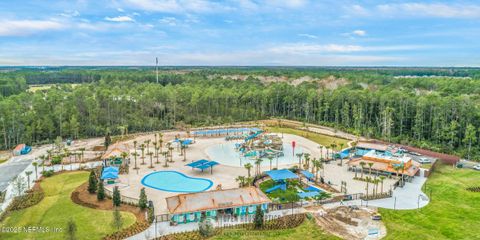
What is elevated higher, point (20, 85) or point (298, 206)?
point (20, 85)

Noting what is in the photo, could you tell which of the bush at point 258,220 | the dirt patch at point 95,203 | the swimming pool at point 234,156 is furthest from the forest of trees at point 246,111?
the bush at point 258,220

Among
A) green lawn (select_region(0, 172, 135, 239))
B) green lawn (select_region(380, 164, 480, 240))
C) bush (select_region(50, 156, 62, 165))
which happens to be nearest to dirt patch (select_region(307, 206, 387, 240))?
green lawn (select_region(380, 164, 480, 240))

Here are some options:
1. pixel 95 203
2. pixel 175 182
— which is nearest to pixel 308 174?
pixel 175 182

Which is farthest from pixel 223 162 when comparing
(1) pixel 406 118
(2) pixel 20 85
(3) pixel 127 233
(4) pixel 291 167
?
(2) pixel 20 85

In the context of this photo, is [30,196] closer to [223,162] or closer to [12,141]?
[223,162]

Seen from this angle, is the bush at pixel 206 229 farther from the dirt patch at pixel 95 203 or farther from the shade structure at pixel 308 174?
the shade structure at pixel 308 174

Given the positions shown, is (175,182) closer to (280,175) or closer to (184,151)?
(184,151)
